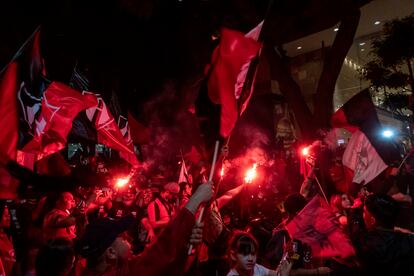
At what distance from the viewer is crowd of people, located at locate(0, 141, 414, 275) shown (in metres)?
2.53

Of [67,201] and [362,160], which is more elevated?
[362,160]

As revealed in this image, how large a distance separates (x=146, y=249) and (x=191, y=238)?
0.40m

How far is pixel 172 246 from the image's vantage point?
7.82 feet

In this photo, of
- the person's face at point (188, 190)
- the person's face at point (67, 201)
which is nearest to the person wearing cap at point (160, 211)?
the person's face at point (188, 190)

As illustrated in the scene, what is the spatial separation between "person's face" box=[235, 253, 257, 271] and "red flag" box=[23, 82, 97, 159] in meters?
3.11

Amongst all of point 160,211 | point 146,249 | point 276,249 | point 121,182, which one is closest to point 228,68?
point 146,249

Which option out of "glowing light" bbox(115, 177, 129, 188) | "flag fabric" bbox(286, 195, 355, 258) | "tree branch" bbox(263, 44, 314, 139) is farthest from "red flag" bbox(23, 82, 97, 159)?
"tree branch" bbox(263, 44, 314, 139)

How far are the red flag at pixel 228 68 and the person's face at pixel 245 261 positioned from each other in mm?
1702

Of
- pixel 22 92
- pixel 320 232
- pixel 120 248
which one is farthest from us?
pixel 22 92

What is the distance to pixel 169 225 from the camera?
2.44 m

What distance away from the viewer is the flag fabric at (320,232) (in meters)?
4.12

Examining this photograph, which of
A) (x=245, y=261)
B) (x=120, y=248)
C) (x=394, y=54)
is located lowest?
(x=245, y=261)

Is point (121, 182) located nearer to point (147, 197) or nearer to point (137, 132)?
point (147, 197)

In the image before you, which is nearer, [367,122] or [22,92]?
[22,92]
